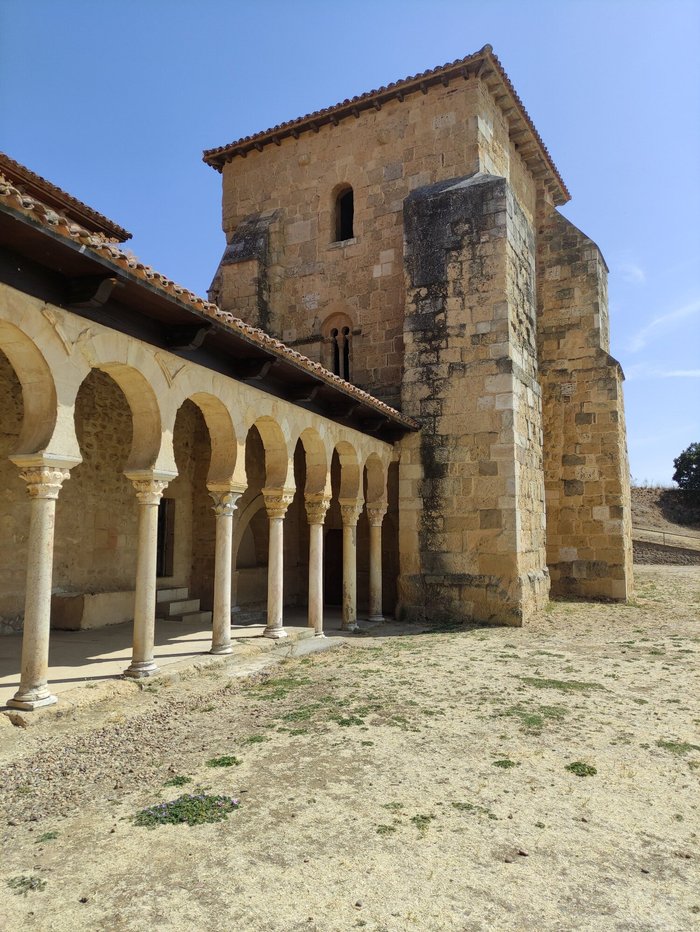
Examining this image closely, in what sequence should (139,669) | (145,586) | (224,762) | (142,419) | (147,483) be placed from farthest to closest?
(142,419), (147,483), (145,586), (139,669), (224,762)

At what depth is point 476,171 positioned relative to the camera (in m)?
13.3

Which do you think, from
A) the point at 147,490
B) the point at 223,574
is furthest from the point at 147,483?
the point at 223,574

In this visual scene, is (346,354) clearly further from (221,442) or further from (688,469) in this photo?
(688,469)

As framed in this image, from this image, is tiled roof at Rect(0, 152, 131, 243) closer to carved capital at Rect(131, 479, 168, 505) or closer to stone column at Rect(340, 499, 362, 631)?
carved capital at Rect(131, 479, 168, 505)

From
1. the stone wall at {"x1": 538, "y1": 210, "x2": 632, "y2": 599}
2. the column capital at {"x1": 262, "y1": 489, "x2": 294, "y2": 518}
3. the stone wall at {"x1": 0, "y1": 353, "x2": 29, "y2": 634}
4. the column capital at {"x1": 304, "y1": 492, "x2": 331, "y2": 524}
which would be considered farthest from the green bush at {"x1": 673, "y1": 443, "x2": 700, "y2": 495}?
the stone wall at {"x1": 0, "y1": 353, "x2": 29, "y2": 634}

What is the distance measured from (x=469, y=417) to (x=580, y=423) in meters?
5.13

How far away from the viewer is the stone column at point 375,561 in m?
12.2

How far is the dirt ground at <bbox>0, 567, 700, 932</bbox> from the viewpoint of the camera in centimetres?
295

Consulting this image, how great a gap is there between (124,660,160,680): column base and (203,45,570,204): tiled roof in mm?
12708

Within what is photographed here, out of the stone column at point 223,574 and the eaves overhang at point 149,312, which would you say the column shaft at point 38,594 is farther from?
the stone column at point 223,574

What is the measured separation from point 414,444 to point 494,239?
4.24 m

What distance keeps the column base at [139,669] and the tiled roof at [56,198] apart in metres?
7.30

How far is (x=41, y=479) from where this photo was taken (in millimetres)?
5508

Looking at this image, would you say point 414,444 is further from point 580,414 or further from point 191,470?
point 580,414
